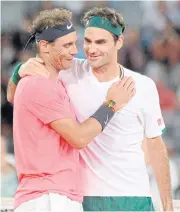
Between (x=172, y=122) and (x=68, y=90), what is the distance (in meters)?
3.26

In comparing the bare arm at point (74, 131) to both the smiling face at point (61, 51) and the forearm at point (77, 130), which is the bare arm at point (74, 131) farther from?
the smiling face at point (61, 51)

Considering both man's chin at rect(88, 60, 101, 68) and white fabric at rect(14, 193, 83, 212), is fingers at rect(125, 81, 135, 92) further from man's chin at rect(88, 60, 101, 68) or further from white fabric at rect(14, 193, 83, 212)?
white fabric at rect(14, 193, 83, 212)

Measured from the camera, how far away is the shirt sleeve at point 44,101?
3.49m

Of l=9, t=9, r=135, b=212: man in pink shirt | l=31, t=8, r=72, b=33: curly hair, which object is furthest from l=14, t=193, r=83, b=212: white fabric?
l=31, t=8, r=72, b=33: curly hair

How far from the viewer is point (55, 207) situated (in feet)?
11.4

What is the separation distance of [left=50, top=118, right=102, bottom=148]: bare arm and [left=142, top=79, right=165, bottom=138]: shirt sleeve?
506mm

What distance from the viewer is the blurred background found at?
7266 millimetres

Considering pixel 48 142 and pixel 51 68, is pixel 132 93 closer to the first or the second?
pixel 51 68

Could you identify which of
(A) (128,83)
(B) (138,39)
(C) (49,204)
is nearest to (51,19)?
(A) (128,83)

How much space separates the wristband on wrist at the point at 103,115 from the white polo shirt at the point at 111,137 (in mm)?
217

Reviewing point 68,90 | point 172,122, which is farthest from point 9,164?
point 68,90

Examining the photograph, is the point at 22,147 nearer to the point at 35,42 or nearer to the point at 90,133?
Answer: the point at 90,133

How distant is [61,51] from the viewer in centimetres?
363

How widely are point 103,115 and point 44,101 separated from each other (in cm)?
31
